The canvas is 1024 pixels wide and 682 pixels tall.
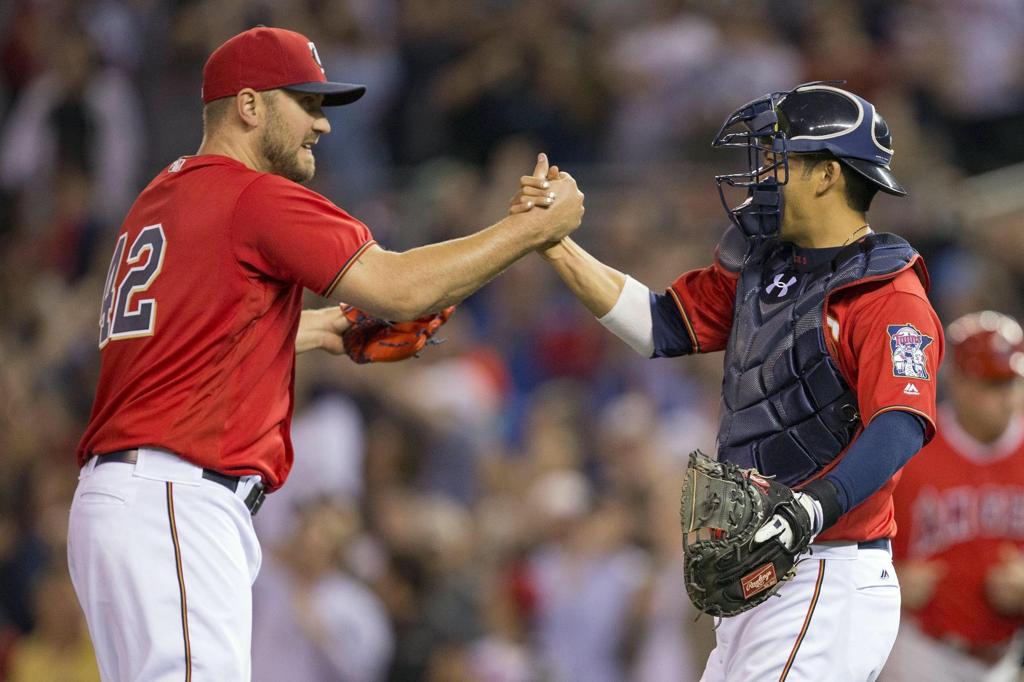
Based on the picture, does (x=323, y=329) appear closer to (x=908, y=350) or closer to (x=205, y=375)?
(x=205, y=375)

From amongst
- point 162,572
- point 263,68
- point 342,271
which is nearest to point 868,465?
point 342,271

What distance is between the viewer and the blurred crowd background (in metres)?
6.93

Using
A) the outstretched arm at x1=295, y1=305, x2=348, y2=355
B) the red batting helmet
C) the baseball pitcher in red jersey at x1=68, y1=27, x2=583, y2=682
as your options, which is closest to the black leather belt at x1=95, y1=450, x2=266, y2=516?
the baseball pitcher in red jersey at x1=68, y1=27, x2=583, y2=682

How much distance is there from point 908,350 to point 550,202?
3.75 feet

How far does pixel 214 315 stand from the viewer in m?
3.71

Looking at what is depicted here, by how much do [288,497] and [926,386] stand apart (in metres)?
4.65

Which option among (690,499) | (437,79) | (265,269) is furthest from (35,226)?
(690,499)

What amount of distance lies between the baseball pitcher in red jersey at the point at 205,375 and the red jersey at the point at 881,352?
3.11 feet

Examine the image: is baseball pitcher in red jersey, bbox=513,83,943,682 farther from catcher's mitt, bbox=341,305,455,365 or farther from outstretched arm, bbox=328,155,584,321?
catcher's mitt, bbox=341,305,455,365

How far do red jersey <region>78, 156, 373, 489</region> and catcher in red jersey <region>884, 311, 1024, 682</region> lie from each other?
2.65 metres

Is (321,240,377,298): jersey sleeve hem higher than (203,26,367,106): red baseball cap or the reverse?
the reverse

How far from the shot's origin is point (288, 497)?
752 cm

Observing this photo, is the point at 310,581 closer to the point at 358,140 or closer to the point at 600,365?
the point at 600,365

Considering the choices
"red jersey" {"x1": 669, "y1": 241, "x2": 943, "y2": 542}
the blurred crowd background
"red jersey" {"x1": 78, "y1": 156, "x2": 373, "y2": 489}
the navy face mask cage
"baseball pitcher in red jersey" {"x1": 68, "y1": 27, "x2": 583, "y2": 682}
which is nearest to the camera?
"red jersey" {"x1": 669, "y1": 241, "x2": 943, "y2": 542}
